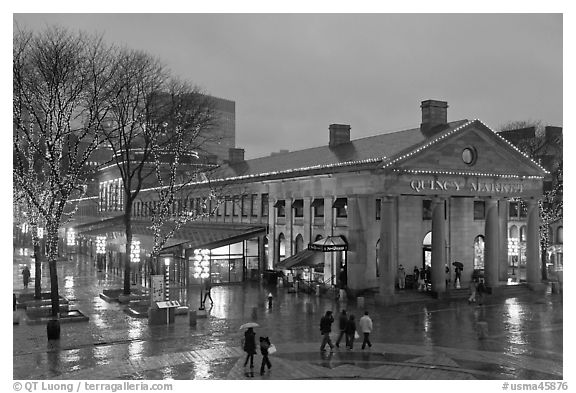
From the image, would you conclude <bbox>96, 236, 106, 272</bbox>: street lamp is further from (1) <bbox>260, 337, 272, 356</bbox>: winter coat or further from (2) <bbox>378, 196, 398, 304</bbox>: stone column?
(1) <bbox>260, 337, 272, 356</bbox>: winter coat

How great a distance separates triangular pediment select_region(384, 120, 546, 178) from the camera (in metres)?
36.3

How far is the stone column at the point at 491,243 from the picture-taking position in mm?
39906

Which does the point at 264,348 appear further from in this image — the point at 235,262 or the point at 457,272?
the point at 235,262

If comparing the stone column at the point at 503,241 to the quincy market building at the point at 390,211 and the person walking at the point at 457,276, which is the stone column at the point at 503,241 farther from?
the person walking at the point at 457,276

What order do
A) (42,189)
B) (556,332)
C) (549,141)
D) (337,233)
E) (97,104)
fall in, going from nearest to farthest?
(556,332)
(97,104)
(42,189)
(337,233)
(549,141)

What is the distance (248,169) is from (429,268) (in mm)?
21893

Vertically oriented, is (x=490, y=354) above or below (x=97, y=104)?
below

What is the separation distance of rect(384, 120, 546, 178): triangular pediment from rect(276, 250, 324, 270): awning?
27.9 ft

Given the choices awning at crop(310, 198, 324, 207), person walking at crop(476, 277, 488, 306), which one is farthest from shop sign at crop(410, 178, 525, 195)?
awning at crop(310, 198, 324, 207)

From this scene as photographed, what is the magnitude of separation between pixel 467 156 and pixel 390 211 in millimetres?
7106

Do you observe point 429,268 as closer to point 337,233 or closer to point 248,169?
point 337,233

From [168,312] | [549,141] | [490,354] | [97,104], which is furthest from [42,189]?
[549,141]
